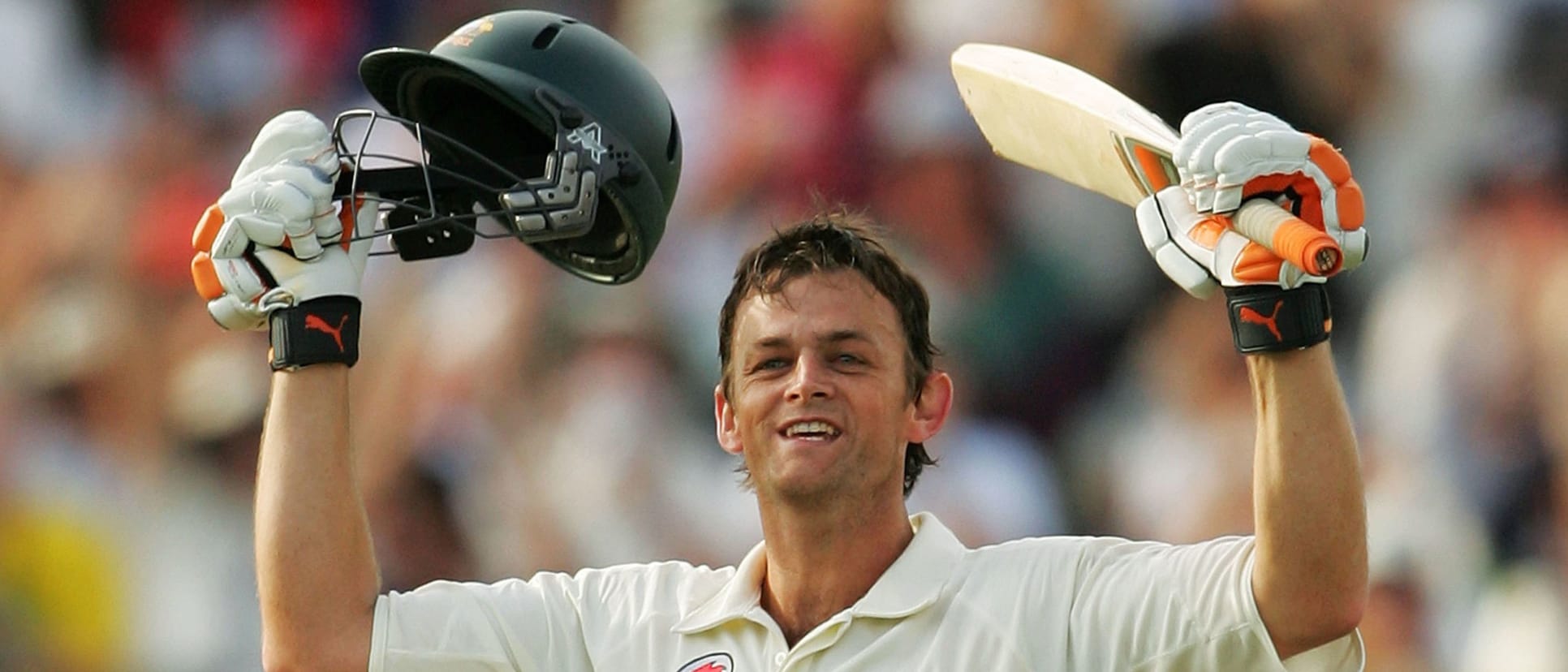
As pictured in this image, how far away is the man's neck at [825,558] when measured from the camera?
3.10m

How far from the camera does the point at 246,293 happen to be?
2.98 meters

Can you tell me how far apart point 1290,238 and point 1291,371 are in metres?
0.18

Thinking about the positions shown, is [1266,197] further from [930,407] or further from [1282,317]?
[930,407]

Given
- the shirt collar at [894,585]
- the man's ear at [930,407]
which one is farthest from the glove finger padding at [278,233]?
the man's ear at [930,407]

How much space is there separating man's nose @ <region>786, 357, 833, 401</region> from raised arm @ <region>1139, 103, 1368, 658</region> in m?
0.62

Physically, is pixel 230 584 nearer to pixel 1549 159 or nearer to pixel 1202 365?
pixel 1202 365

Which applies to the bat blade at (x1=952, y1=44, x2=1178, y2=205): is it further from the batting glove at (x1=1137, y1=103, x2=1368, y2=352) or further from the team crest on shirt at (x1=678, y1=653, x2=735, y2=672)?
the team crest on shirt at (x1=678, y1=653, x2=735, y2=672)

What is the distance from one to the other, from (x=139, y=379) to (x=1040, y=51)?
113 inches

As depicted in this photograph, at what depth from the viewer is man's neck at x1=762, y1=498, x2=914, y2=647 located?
3.10 metres

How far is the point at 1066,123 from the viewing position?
325cm

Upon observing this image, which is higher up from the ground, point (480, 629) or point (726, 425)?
point (726, 425)

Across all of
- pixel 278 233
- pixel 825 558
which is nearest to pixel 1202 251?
pixel 825 558

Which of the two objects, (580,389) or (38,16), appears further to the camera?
(38,16)

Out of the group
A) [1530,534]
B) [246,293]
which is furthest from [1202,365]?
[246,293]
